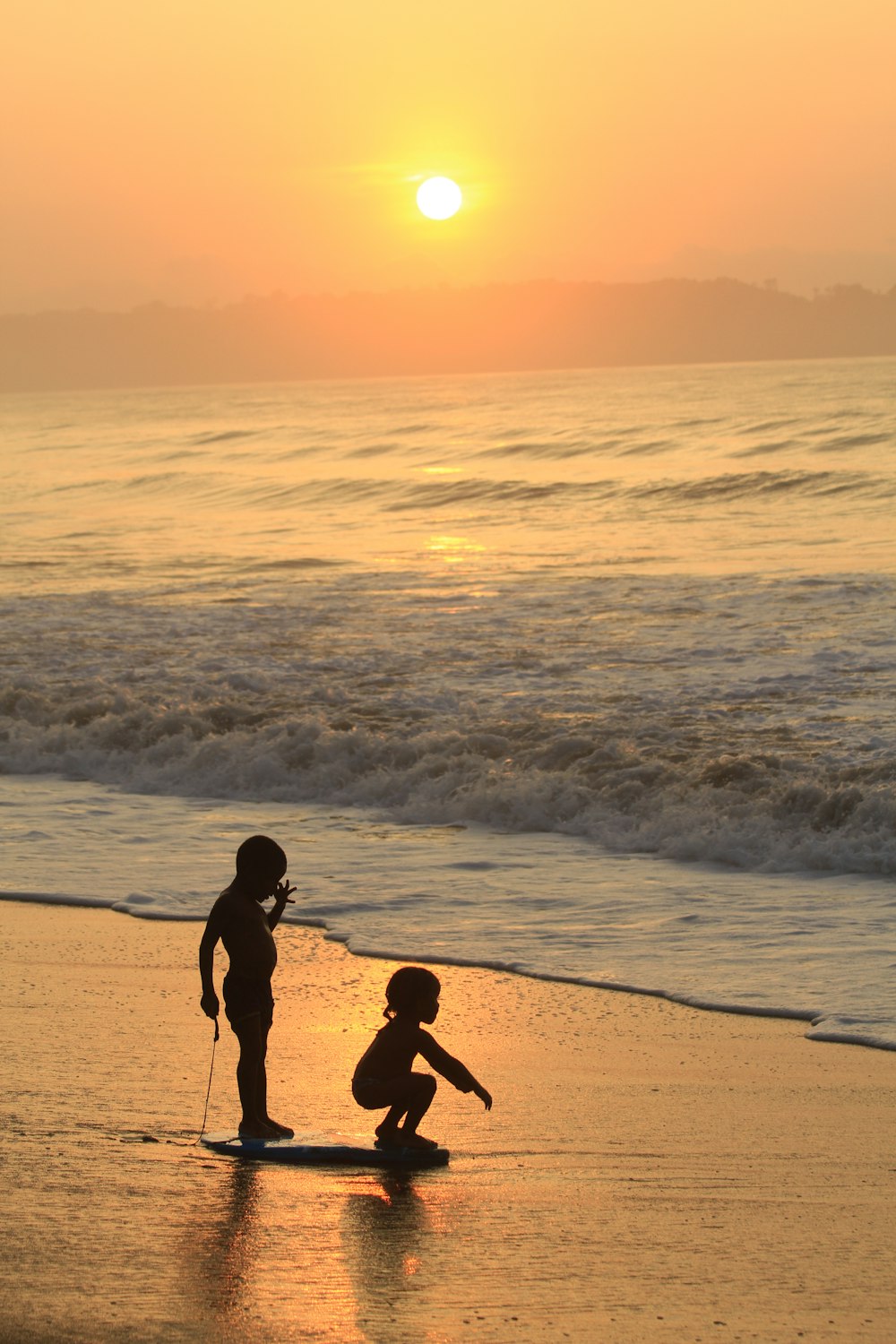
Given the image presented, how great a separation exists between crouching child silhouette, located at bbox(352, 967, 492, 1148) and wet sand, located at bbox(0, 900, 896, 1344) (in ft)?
0.54

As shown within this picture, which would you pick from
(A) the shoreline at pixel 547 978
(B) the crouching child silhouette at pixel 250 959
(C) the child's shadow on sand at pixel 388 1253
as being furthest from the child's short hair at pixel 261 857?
(A) the shoreline at pixel 547 978

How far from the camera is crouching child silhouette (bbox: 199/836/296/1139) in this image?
171 inches

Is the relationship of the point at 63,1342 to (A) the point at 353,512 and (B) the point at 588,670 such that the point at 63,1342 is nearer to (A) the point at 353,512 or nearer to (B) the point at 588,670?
(B) the point at 588,670

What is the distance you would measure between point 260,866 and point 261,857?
3 centimetres

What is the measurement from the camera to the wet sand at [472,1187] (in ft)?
11.1

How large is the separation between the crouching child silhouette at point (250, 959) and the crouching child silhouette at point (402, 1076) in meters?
0.29

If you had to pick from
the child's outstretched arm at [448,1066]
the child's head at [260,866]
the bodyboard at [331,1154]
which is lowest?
the bodyboard at [331,1154]

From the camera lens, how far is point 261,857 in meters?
4.33

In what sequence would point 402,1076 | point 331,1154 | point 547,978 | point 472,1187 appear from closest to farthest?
point 472,1187 → point 331,1154 → point 402,1076 → point 547,978

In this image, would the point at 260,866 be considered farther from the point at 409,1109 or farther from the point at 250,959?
the point at 409,1109

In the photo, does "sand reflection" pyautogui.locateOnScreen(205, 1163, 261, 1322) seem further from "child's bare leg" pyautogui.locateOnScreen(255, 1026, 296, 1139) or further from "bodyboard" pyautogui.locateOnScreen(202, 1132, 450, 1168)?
"child's bare leg" pyautogui.locateOnScreen(255, 1026, 296, 1139)

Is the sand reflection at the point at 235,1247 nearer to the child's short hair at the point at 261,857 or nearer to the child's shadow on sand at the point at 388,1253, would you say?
the child's shadow on sand at the point at 388,1253

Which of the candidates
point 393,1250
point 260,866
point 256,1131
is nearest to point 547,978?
point 256,1131

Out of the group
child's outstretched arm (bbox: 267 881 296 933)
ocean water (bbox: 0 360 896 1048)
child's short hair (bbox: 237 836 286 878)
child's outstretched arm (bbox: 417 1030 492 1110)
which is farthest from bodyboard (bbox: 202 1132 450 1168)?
ocean water (bbox: 0 360 896 1048)
